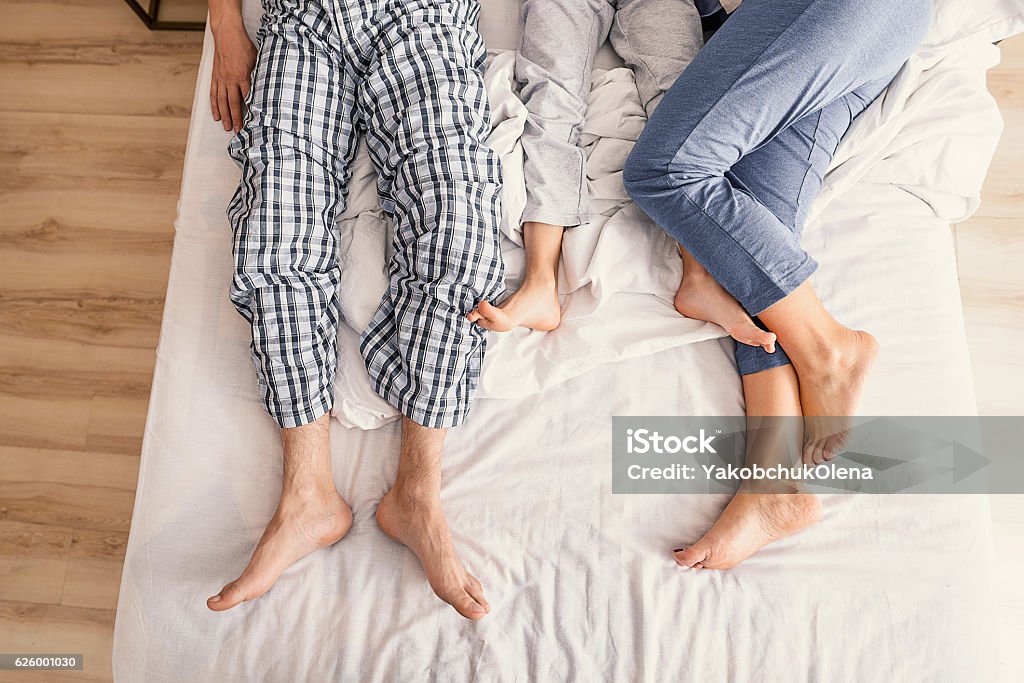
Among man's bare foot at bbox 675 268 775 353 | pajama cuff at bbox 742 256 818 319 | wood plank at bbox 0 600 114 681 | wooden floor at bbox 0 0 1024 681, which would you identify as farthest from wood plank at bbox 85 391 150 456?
pajama cuff at bbox 742 256 818 319

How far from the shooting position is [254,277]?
954mm

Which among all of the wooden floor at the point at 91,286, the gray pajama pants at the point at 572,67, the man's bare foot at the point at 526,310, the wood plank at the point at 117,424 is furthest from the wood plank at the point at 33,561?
the gray pajama pants at the point at 572,67

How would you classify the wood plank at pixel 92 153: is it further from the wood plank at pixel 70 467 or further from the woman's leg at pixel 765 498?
A: the woman's leg at pixel 765 498

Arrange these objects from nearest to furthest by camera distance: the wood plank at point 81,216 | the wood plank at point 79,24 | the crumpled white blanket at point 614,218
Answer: the crumpled white blanket at point 614,218 < the wood plank at point 81,216 < the wood plank at point 79,24

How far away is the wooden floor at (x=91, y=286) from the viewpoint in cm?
130

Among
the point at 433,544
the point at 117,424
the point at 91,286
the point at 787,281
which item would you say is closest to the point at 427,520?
the point at 433,544

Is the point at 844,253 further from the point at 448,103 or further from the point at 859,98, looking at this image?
the point at 448,103

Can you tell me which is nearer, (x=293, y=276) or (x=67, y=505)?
(x=293, y=276)

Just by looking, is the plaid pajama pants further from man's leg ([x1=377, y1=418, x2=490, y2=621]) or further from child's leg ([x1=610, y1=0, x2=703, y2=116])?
child's leg ([x1=610, y1=0, x2=703, y2=116])

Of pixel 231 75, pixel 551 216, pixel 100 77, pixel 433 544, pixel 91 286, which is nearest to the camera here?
pixel 433 544

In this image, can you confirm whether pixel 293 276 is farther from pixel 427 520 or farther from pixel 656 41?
pixel 656 41

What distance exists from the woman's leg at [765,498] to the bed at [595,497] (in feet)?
0.09

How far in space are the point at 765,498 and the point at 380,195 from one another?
0.72 m

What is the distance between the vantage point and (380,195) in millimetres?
1072
